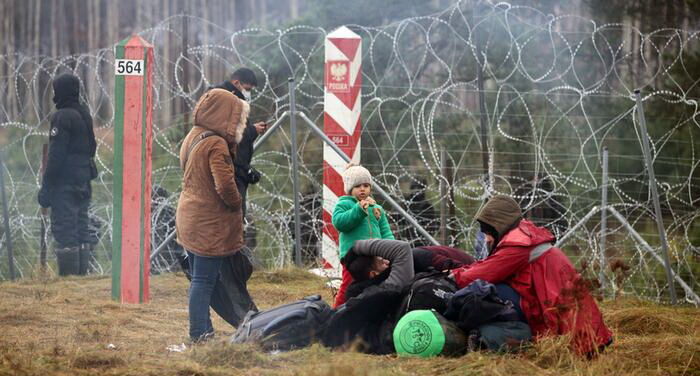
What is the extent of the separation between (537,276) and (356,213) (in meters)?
1.40

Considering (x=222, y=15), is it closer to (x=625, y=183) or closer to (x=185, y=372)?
(x=625, y=183)

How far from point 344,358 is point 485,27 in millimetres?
5790

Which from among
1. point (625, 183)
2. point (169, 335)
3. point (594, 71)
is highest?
point (594, 71)

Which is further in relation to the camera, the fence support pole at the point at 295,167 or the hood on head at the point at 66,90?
the hood on head at the point at 66,90

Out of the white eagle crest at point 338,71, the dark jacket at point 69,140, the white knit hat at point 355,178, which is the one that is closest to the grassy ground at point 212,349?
the white knit hat at point 355,178

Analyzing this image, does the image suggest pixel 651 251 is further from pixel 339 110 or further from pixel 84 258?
pixel 84 258

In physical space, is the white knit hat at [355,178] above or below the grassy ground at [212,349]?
above

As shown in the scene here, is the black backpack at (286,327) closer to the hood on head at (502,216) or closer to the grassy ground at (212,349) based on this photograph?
the grassy ground at (212,349)

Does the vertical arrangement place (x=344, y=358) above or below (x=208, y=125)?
below

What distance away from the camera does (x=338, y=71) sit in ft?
32.1

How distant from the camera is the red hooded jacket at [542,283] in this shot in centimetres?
564

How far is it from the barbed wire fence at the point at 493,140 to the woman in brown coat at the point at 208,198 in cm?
288

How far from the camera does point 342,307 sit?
20.1 ft

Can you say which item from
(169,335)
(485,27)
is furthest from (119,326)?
(485,27)
